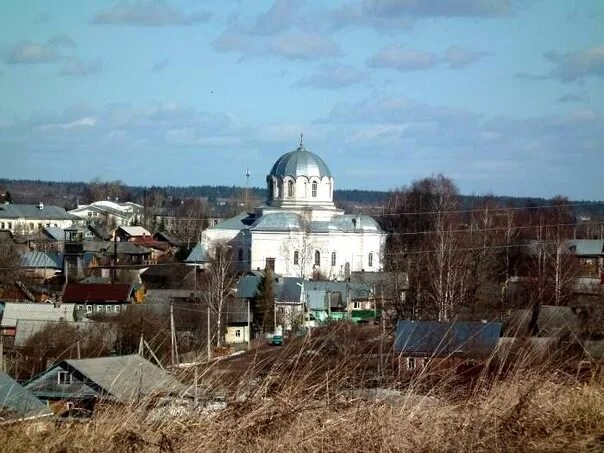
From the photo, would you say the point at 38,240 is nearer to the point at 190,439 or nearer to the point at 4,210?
the point at 4,210

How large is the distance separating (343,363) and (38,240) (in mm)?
49943

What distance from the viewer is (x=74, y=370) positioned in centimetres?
863

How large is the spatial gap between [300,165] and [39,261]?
38.2 feet

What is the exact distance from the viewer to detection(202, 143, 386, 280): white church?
1529 inches

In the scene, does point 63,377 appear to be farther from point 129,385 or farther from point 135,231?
point 135,231

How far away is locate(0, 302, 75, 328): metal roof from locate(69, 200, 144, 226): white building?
45.4 meters

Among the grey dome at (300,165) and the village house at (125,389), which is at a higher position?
the grey dome at (300,165)

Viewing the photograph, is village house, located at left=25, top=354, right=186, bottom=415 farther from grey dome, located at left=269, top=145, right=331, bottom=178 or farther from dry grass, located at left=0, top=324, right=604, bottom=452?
grey dome, located at left=269, top=145, right=331, bottom=178

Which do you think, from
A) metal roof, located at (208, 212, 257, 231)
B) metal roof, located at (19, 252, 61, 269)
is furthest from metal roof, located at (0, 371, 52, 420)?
metal roof, located at (208, 212, 257, 231)

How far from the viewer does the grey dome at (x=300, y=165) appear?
41625mm

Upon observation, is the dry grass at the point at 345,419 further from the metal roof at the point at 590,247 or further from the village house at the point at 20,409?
the metal roof at the point at 590,247

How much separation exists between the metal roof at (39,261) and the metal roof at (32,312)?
14.9 metres

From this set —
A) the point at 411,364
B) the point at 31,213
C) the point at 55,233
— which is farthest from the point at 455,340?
the point at 31,213

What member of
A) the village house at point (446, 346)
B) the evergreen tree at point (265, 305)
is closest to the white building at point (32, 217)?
the evergreen tree at point (265, 305)
